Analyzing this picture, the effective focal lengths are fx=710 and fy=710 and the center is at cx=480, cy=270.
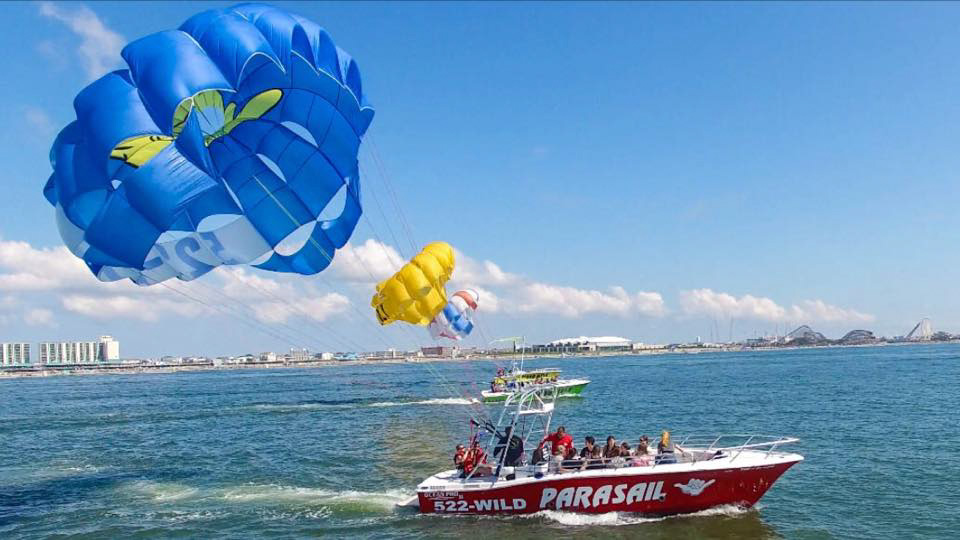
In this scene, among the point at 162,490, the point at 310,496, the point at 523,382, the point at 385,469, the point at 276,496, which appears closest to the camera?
the point at 310,496

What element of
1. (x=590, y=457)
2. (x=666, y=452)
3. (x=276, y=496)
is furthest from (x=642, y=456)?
(x=276, y=496)

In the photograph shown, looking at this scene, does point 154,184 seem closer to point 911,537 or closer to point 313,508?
point 313,508

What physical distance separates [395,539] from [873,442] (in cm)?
1743

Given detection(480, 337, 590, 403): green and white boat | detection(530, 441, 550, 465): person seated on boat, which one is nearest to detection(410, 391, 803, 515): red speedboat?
detection(530, 441, 550, 465): person seated on boat

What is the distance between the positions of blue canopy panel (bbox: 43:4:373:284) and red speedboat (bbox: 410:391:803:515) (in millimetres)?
5893

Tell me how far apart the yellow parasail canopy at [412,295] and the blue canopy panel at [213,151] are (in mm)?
1461

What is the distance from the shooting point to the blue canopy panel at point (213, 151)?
10953mm

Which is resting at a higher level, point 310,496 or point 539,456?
point 539,456

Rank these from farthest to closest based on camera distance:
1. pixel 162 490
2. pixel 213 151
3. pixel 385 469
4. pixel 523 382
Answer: pixel 523 382 < pixel 385 469 < pixel 162 490 < pixel 213 151

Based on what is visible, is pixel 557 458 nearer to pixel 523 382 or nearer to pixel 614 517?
pixel 614 517

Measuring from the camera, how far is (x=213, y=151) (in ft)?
45.6

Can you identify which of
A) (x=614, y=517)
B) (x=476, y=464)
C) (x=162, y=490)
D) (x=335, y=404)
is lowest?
(x=614, y=517)

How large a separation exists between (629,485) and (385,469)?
31.7 ft

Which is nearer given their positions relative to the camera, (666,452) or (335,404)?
(666,452)
